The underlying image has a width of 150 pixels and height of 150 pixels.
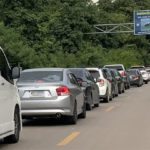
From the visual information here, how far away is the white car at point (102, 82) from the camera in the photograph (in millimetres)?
26000

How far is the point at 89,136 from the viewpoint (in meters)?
13.6

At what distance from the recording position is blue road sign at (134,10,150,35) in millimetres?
65750

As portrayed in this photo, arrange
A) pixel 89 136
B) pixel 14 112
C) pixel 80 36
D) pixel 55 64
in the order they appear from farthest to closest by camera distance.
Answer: pixel 80 36, pixel 55 64, pixel 89 136, pixel 14 112

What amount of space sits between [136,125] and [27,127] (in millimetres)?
2877

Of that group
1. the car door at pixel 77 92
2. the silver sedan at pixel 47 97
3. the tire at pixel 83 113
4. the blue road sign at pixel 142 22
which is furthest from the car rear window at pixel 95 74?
the blue road sign at pixel 142 22

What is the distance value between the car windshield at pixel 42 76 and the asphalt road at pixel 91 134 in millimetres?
1228

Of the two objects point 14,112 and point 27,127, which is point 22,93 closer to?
point 27,127

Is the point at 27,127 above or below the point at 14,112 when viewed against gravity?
below

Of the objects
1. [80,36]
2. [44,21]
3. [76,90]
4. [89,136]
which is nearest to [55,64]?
[44,21]

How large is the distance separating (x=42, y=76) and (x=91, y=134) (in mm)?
3049

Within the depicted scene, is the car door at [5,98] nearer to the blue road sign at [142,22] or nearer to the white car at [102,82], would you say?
the white car at [102,82]

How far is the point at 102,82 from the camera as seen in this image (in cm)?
2606

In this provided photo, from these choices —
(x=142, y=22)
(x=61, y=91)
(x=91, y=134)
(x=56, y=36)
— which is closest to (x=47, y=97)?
(x=61, y=91)

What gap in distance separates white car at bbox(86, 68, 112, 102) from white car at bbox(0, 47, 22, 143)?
1357 cm
